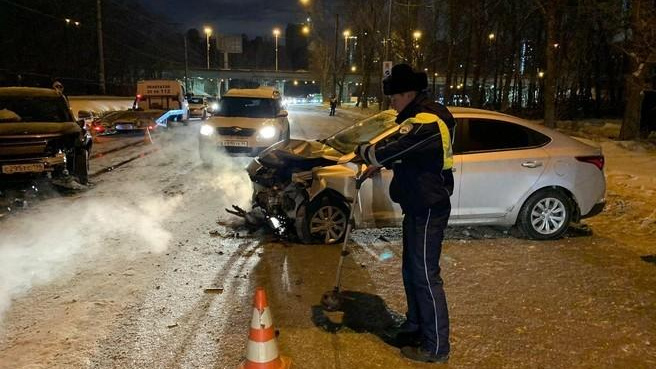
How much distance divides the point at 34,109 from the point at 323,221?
6745 millimetres

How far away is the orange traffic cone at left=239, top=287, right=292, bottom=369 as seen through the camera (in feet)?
10.5

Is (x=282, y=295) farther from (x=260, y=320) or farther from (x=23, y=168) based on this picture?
(x=23, y=168)

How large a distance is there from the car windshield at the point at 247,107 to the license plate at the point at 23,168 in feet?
19.9

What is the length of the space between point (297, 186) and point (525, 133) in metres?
2.94

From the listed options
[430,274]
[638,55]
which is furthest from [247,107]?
[638,55]

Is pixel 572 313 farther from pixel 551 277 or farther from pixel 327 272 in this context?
pixel 327 272

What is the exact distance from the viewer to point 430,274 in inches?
141

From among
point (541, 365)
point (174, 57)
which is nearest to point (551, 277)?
point (541, 365)

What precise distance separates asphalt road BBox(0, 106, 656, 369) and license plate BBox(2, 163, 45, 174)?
2.57ft

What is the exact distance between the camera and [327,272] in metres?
5.41

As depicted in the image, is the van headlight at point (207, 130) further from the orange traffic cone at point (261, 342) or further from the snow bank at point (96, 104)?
the snow bank at point (96, 104)

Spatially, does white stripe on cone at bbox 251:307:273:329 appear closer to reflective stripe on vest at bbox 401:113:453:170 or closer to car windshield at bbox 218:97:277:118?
reflective stripe on vest at bbox 401:113:453:170

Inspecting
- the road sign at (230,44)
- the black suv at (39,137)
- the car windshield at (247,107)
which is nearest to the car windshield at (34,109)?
the black suv at (39,137)

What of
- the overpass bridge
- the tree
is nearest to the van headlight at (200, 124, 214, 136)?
the tree
